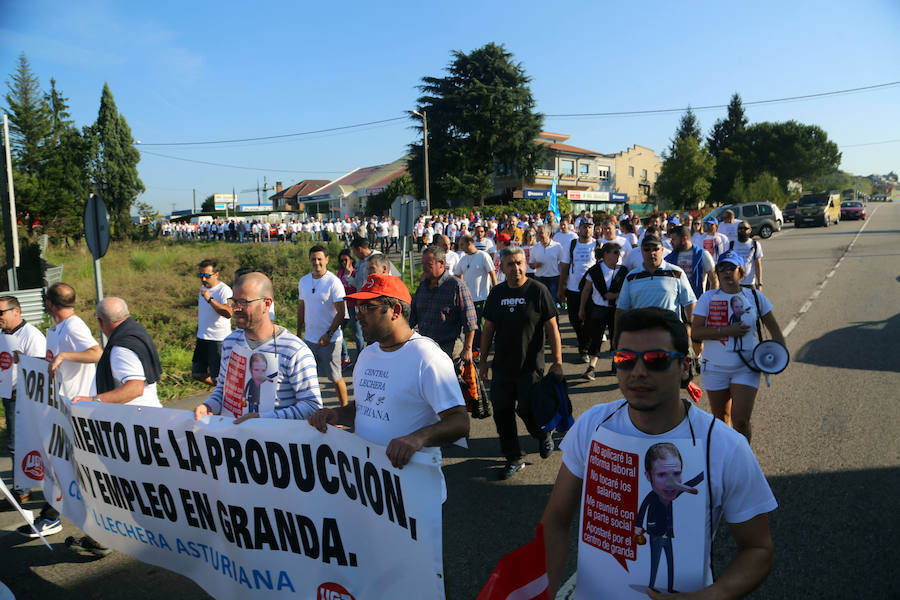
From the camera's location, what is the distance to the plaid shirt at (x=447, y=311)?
231 inches

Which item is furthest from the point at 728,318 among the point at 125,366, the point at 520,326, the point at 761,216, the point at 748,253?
the point at 761,216

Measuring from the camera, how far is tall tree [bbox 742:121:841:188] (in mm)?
79750

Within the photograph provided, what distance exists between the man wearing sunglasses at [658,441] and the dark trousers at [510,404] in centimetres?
285

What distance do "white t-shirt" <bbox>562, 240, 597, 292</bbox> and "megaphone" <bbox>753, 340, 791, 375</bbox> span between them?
4.89 metres

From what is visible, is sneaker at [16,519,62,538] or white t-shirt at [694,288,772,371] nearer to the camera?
sneaker at [16,519,62,538]

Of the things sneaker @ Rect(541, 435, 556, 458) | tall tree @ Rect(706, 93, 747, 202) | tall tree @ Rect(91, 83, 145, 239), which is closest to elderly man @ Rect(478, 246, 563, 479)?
sneaker @ Rect(541, 435, 556, 458)

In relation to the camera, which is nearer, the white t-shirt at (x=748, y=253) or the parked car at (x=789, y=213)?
the white t-shirt at (x=748, y=253)

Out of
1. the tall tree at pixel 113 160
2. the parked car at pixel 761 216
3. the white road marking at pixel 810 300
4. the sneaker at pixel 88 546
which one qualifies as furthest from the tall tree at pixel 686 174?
the sneaker at pixel 88 546

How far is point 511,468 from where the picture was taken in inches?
194

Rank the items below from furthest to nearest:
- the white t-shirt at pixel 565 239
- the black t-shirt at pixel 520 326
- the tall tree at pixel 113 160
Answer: the tall tree at pixel 113 160 → the white t-shirt at pixel 565 239 → the black t-shirt at pixel 520 326

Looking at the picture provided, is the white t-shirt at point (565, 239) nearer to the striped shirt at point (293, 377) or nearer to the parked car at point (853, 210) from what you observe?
the striped shirt at point (293, 377)

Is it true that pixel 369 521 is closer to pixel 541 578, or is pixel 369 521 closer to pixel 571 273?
pixel 541 578

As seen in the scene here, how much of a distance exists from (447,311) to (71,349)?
320cm

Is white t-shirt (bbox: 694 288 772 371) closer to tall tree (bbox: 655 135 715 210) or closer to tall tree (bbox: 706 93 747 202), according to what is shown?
tall tree (bbox: 655 135 715 210)
